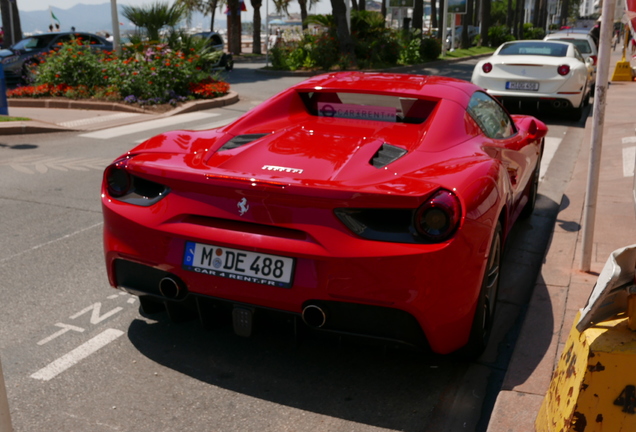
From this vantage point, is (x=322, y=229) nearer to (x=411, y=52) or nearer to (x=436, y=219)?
(x=436, y=219)

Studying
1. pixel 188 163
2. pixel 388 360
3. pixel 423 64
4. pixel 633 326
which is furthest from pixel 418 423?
pixel 423 64

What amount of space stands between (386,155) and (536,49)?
434 inches

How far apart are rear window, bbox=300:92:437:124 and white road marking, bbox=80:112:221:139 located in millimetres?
7566

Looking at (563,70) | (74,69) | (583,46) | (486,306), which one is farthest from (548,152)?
(74,69)

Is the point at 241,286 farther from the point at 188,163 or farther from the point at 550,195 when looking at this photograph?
the point at 550,195

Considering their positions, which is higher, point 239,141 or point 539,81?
point 239,141

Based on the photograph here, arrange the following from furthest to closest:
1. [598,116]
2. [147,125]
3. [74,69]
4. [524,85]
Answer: [74,69]
[147,125]
[524,85]
[598,116]

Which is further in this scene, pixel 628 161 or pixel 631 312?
pixel 628 161

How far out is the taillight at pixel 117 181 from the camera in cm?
370

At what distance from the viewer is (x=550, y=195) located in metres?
7.68

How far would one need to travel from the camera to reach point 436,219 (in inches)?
123

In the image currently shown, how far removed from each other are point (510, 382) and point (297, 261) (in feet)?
3.76

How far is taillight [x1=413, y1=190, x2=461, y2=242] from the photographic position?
312 cm

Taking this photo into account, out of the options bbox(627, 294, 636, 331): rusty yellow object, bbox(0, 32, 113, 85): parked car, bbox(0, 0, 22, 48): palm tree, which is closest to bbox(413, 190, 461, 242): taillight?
bbox(627, 294, 636, 331): rusty yellow object
